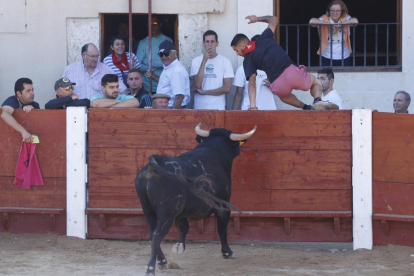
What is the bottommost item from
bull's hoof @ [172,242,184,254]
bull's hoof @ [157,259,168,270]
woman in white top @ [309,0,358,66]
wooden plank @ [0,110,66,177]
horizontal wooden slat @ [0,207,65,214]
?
bull's hoof @ [157,259,168,270]

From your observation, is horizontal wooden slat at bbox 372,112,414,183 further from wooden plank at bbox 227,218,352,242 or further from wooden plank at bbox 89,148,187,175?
wooden plank at bbox 89,148,187,175

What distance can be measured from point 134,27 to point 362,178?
18.2ft

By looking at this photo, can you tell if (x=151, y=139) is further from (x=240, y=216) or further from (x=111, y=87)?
(x=240, y=216)

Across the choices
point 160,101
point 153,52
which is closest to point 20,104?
point 160,101

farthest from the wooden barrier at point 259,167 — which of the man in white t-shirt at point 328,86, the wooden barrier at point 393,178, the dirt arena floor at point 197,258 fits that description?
the man in white t-shirt at point 328,86

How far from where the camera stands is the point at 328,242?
826cm

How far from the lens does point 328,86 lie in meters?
9.08

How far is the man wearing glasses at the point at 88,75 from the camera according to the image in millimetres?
9273

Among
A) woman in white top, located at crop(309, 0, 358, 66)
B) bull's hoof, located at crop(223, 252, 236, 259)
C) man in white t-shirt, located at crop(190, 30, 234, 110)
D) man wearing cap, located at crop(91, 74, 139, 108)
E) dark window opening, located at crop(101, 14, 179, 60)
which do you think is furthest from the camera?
dark window opening, located at crop(101, 14, 179, 60)

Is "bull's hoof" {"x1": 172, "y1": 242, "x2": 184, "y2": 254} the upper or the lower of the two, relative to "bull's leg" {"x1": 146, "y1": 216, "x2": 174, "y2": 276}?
lower

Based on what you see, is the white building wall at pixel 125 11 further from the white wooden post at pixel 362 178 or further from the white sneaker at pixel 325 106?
the white wooden post at pixel 362 178

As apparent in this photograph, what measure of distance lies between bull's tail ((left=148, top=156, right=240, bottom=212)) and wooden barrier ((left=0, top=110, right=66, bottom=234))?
1996 millimetres

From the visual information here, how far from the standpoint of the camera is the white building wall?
989cm

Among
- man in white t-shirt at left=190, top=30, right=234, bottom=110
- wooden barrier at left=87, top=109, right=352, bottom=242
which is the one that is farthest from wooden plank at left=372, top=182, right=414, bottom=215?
man in white t-shirt at left=190, top=30, right=234, bottom=110
